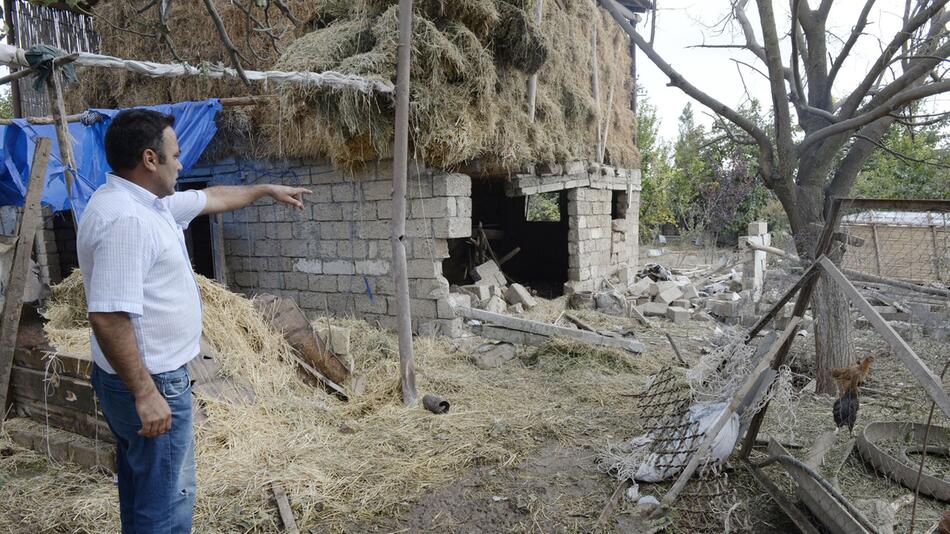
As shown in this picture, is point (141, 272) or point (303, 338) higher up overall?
point (141, 272)

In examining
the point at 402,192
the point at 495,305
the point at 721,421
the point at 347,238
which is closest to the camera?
the point at 721,421

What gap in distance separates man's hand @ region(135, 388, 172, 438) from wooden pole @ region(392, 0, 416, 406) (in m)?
2.71

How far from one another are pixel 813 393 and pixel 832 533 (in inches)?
106

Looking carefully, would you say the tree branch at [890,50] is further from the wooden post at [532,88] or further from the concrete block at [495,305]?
the concrete block at [495,305]

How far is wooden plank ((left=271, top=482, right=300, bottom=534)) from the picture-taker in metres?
3.04

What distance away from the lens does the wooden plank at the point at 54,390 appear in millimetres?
3545

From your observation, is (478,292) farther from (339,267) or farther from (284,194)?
(284,194)

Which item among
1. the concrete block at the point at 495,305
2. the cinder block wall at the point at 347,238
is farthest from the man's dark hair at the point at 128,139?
the concrete block at the point at 495,305

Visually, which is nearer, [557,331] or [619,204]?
[557,331]

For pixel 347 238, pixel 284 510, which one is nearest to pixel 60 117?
pixel 284 510

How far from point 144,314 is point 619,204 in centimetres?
1048

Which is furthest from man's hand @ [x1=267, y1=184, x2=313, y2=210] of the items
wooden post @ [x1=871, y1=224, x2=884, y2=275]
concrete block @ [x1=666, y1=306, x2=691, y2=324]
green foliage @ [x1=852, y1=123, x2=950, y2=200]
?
green foliage @ [x1=852, y1=123, x2=950, y2=200]

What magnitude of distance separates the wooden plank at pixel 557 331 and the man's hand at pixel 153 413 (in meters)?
4.91

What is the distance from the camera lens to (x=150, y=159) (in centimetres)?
209
